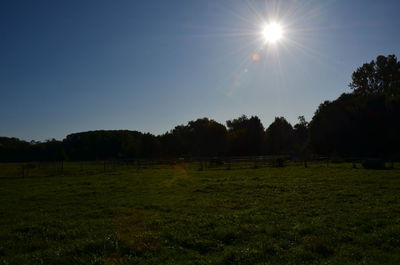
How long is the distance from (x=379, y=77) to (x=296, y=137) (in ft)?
129

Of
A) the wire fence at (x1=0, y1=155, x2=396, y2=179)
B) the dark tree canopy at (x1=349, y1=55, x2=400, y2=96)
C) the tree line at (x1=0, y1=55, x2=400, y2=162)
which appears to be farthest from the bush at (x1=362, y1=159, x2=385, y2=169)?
the dark tree canopy at (x1=349, y1=55, x2=400, y2=96)

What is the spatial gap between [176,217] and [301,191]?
10066 millimetres

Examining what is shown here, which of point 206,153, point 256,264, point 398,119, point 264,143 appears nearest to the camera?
point 256,264

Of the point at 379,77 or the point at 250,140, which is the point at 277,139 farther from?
the point at 379,77

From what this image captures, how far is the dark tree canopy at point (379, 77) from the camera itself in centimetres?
8825

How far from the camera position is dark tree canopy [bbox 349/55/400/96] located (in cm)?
8825

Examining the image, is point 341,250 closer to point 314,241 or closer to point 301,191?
point 314,241

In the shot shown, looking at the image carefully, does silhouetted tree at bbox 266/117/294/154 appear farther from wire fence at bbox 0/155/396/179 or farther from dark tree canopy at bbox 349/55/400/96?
wire fence at bbox 0/155/396/179

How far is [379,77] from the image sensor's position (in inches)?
3568

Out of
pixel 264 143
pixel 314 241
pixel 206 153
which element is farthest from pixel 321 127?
pixel 314 241

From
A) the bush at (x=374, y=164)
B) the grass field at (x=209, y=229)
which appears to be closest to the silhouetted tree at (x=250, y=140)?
the bush at (x=374, y=164)

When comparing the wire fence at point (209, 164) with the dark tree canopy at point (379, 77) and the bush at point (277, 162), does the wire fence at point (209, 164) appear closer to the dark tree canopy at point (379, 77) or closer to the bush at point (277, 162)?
the bush at point (277, 162)

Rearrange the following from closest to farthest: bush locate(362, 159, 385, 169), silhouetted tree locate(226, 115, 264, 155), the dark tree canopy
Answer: bush locate(362, 159, 385, 169)
the dark tree canopy
silhouetted tree locate(226, 115, 264, 155)

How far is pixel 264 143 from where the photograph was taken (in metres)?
108
